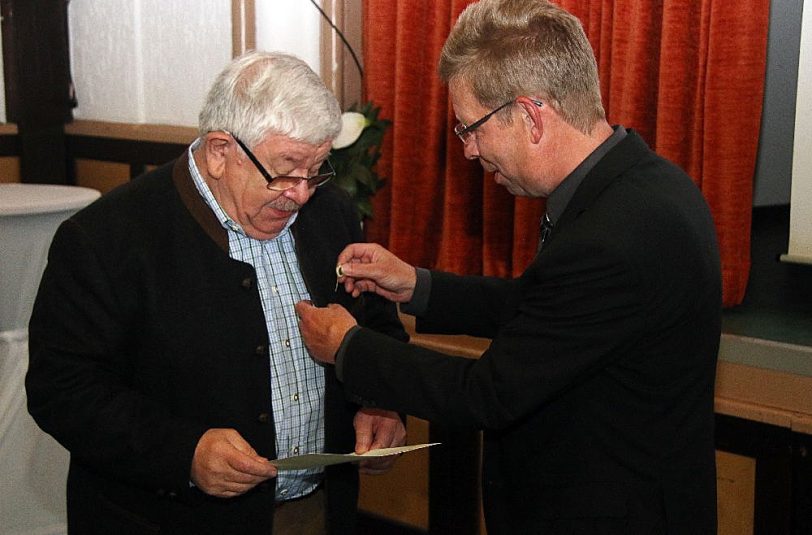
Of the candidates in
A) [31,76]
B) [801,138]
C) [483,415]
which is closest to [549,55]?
[483,415]

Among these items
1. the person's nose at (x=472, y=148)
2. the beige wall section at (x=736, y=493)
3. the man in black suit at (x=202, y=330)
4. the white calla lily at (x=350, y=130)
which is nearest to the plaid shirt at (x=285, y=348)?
the man in black suit at (x=202, y=330)

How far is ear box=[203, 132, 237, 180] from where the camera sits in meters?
1.88

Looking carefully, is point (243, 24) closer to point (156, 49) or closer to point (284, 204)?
point (156, 49)

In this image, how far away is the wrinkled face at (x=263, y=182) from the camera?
1880 mm

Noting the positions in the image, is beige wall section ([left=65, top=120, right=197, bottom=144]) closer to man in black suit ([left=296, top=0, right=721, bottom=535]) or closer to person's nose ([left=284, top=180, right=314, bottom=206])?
person's nose ([left=284, top=180, right=314, bottom=206])

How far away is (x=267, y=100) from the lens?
183 cm

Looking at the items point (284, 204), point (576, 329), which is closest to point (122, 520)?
point (284, 204)

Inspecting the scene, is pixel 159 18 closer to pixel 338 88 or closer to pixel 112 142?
pixel 112 142

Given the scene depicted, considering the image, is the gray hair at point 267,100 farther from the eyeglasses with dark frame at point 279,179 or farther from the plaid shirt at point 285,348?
the plaid shirt at point 285,348

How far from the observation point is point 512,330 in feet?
5.71

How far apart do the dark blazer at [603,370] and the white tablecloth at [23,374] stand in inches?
66.3

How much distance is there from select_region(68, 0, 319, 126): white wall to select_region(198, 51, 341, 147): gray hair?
96.5 inches

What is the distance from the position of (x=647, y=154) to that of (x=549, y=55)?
26 centimetres

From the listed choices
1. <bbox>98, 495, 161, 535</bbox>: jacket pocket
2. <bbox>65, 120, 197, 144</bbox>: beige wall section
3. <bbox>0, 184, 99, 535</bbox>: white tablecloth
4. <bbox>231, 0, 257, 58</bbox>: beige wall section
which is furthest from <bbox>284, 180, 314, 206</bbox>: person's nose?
<bbox>65, 120, 197, 144</bbox>: beige wall section
